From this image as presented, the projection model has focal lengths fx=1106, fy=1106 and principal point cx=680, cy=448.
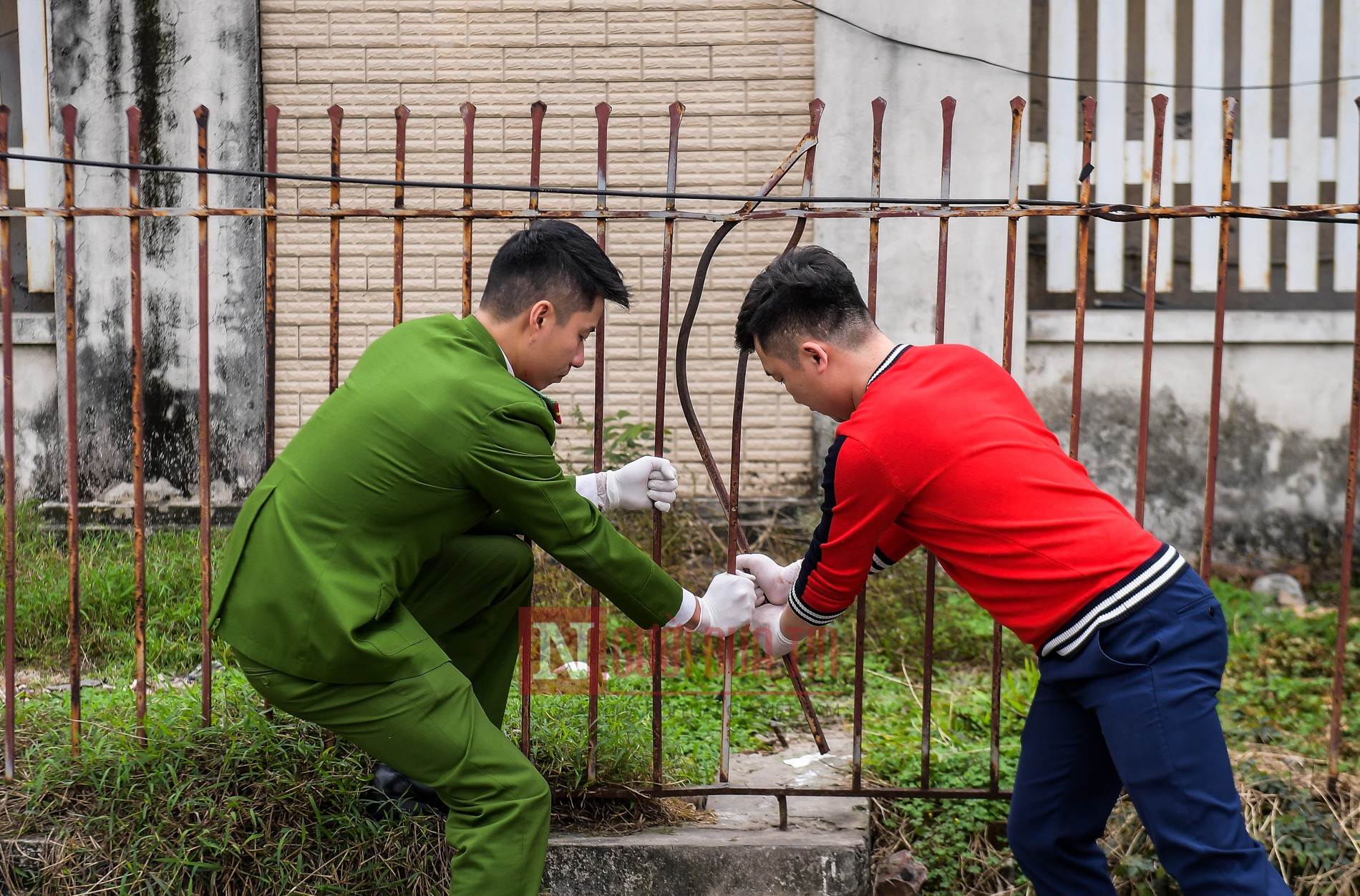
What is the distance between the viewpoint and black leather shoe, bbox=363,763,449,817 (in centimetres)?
278

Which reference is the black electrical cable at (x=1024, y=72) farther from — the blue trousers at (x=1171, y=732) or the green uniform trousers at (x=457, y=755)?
the green uniform trousers at (x=457, y=755)

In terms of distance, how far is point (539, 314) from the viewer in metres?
2.56

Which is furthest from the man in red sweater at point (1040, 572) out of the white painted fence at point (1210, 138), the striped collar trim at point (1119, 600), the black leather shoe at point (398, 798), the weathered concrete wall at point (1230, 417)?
the white painted fence at point (1210, 138)

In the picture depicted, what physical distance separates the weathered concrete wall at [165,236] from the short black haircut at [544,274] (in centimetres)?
376

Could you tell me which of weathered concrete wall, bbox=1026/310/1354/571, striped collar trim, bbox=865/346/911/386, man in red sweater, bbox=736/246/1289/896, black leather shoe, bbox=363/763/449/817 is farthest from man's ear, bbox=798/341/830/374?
weathered concrete wall, bbox=1026/310/1354/571

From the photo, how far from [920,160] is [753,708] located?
10.2ft

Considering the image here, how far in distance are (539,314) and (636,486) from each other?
593mm

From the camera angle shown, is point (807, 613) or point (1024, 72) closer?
point (807, 613)

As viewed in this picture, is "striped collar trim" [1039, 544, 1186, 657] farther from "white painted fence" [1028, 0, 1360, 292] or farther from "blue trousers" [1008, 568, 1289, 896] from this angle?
"white painted fence" [1028, 0, 1360, 292]

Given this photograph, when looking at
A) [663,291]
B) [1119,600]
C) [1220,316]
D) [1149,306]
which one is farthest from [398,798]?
[1220,316]

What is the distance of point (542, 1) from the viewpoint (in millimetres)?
6004

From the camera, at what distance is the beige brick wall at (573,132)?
19.6ft

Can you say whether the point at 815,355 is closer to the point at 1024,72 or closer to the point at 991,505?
the point at 991,505

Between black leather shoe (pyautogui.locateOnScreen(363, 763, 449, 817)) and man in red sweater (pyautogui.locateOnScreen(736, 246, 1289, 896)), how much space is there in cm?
107
